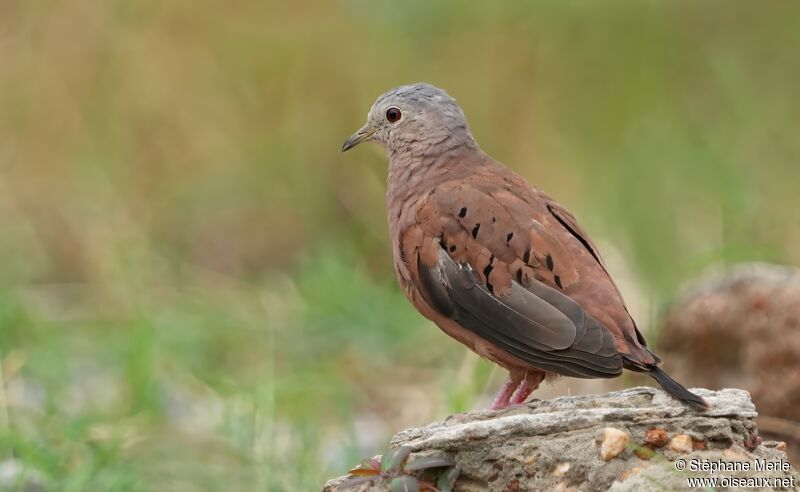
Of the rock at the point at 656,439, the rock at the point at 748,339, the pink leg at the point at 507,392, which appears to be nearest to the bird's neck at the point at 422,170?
the pink leg at the point at 507,392

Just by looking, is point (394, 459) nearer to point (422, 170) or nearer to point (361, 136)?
point (422, 170)

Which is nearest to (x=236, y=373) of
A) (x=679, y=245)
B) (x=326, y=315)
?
(x=326, y=315)

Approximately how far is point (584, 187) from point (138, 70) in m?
3.80

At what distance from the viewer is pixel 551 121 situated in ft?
33.9

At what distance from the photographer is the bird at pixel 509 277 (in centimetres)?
460

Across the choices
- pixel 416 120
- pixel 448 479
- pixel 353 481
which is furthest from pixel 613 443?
pixel 416 120

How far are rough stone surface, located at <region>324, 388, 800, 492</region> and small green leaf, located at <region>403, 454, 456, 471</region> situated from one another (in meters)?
0.02

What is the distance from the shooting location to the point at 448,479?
3.87m

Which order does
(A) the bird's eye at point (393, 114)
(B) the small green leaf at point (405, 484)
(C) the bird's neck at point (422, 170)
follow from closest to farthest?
(B) the small green leaf at point (405, 484) → (C) the bird's neck at point (422, 170) → (A) the bird's eye at point (393, 114)

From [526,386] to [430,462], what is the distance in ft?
4.04

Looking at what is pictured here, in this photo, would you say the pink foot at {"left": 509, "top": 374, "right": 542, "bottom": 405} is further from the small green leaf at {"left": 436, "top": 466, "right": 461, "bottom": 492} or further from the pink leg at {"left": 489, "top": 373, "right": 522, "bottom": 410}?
the small green leaf at {"left": 436, "top": 466, "right": 461, "bottom": 492}

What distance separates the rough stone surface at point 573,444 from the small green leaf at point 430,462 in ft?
0.08

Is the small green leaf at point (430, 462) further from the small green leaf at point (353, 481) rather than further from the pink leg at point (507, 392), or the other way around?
the pink leg at point (507, 392)

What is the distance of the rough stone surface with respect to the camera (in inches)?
150
